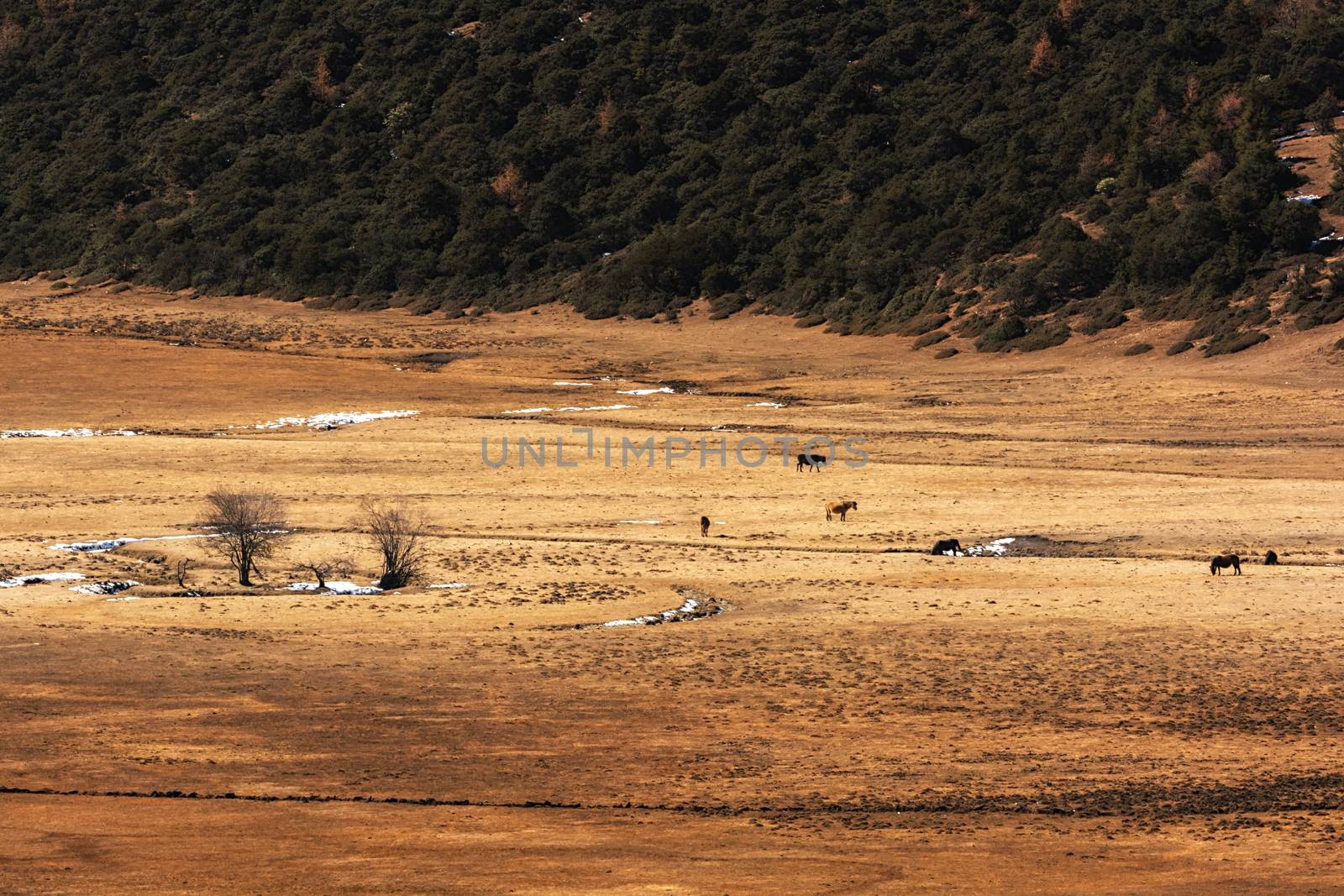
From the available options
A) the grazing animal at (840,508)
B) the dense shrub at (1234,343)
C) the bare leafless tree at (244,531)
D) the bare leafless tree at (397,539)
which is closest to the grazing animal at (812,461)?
the grazing animal at (840,508)

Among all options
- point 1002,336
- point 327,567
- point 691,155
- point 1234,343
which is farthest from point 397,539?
point 691,155

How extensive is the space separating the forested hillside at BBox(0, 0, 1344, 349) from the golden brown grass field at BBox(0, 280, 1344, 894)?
16.6 m

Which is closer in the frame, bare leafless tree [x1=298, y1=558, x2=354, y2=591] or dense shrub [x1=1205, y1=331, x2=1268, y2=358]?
bare leafless tree [x1=298, y1=558, x2=354, y2=591]

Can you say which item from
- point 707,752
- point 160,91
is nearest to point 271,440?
point 707,752

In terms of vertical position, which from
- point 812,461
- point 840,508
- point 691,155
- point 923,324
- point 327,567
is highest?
point 691,155

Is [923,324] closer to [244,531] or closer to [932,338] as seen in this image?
[932,338]

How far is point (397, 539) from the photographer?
25281mm

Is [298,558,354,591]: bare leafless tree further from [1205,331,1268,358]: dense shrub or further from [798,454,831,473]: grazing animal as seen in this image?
[1205,331,1268,358]: dense shrub

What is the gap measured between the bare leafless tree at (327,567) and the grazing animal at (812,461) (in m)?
10.9

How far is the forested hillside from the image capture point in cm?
5791

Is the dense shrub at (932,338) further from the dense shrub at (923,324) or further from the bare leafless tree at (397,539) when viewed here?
the bare leafless tree at (397,539)

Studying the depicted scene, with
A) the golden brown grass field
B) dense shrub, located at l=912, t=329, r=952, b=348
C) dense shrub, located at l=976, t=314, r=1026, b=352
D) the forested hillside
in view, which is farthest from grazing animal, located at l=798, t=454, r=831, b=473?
dense shrub, located at l=912, t=329, r=952, b=348

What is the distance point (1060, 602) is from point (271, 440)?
70.4 feet

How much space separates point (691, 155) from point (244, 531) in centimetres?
5465
